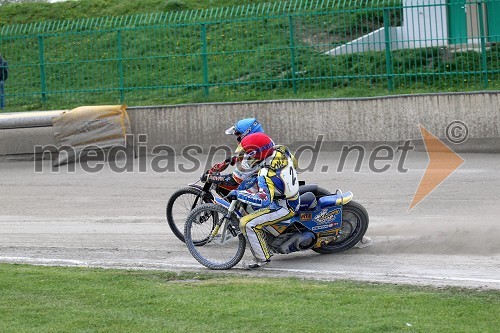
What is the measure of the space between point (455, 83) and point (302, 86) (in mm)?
3139

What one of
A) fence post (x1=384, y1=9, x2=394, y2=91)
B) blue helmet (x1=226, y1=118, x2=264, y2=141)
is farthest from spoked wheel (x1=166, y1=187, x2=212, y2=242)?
fence post (x1=384, y1=9, x2=394, y2=91)

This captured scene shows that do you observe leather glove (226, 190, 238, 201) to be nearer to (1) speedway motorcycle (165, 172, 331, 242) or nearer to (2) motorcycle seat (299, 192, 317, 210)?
(2) motorcycle seat (299, 192, 317, 210)

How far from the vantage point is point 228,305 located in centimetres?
797

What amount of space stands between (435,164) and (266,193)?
6923mm

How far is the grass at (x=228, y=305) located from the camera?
724 centimetres

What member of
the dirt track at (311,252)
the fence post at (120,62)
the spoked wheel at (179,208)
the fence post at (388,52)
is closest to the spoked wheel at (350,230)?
the dirt track at (311,252)

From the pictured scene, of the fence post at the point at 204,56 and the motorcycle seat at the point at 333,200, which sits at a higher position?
the fence post at the point at 204,56

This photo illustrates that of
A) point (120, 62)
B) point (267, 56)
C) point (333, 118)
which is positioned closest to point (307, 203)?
point (333, 118)

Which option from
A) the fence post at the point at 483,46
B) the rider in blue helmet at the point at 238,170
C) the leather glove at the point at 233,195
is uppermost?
the fence post at the point at 483,46

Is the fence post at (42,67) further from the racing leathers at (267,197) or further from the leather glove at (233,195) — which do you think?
the racing leathers at (267,197)

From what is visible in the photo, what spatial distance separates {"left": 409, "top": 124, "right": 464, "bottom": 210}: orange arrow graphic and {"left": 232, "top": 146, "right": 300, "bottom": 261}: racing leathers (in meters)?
3.52

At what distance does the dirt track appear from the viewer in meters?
9.84

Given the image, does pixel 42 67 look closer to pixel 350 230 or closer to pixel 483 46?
pixel 483 46

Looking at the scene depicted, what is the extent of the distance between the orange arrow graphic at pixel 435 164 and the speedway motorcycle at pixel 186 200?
10.8ft
